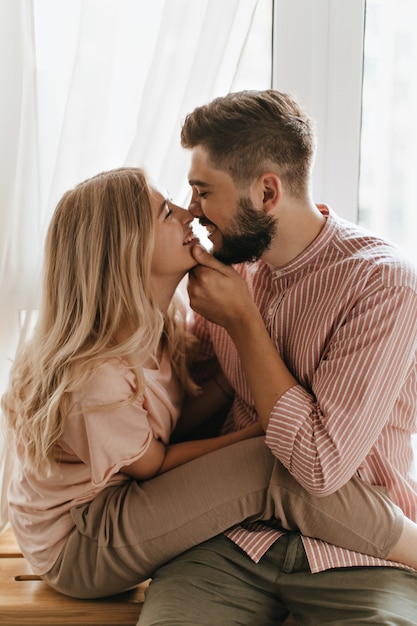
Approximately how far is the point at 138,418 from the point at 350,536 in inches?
18.4

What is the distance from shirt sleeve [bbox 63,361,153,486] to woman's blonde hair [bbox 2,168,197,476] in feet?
0.08

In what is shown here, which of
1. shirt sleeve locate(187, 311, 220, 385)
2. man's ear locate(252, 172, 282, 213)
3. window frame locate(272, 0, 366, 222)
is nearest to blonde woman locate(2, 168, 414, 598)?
man's ear locate(252, 172, 282, 213)

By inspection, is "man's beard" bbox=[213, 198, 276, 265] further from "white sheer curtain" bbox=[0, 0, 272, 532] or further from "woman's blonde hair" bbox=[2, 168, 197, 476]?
"white sheer curtain" bbox=[0, 0, 272, 532]

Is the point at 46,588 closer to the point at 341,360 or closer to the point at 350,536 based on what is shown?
the point at 350,536

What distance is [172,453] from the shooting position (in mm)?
1623

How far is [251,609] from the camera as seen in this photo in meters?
1.44

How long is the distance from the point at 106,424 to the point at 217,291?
35cm

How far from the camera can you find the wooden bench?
1510mm

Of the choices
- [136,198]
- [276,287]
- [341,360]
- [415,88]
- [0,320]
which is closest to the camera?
[341,360]

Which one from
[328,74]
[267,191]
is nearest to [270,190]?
[267,191]

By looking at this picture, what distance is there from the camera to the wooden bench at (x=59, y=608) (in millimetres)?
1510

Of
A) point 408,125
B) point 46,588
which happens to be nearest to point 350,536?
point 46,588

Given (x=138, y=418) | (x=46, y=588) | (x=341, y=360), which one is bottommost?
(x=46, y=588)

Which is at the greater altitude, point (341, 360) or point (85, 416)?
point (341, 360)
